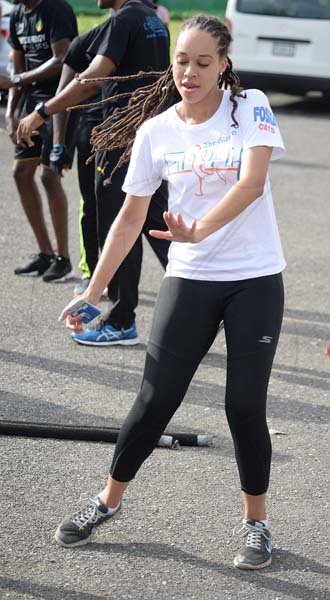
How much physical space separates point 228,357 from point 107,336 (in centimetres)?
267

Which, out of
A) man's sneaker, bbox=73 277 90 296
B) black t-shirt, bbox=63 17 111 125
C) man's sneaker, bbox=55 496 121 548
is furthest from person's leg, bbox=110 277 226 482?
man's sneaker, bbox=73 277 90 296

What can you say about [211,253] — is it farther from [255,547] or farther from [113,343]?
[113,343]

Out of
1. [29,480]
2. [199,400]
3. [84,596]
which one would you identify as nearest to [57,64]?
[199,400]

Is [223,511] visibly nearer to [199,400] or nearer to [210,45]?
[199,400]

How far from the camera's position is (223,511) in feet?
14.2

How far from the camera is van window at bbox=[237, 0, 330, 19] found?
602 inches

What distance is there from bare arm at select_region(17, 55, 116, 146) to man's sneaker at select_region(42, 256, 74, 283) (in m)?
1.19

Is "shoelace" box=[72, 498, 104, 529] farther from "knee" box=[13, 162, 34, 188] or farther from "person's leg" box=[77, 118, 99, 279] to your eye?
"knee" box=[13, 162, 34, 188]

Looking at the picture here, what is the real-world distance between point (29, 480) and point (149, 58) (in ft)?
8.50

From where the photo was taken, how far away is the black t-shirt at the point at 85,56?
6148 millimetres

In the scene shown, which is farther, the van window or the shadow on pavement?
the van window

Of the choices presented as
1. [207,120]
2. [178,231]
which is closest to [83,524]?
[178,231]

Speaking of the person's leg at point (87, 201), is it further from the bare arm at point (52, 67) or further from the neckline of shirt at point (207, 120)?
the neckline of shirt at point (207, 120)

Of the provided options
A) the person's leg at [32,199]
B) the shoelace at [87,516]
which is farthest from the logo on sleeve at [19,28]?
the shoelace at [87,516]
